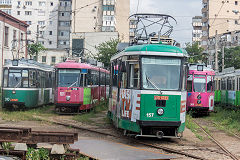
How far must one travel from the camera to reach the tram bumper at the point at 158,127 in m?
11.5

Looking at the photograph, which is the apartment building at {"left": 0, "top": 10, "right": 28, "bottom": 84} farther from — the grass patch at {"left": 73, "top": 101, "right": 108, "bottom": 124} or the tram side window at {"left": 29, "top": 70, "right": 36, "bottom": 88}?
the tram side window at {"left": 29, "top": 70, "right": 36, "bottom": 88}

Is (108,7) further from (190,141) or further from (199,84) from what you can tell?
(190,141)

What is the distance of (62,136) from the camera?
8953mm

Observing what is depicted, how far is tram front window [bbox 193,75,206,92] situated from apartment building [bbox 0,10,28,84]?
22.1 metres

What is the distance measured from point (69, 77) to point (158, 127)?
999 cm

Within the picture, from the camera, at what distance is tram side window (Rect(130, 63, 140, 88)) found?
38.8 ft

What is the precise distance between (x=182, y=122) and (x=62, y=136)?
4390 millimetres

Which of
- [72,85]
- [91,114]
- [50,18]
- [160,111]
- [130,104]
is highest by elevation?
[50,18]

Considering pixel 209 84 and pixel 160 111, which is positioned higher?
pixel 209 84

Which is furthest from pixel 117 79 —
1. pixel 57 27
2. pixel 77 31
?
pixel 57 27

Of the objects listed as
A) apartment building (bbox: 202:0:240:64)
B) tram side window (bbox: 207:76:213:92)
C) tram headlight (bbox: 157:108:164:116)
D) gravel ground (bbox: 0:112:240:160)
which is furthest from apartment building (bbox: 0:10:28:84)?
apartment building (bbox: 202:0:240:64)

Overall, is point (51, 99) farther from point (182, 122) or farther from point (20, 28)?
point (20, 28)

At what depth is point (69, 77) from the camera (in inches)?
821

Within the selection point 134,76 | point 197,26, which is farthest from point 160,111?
point 197,26
